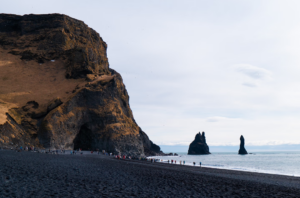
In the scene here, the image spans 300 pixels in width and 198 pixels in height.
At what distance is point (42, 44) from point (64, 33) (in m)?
10.0

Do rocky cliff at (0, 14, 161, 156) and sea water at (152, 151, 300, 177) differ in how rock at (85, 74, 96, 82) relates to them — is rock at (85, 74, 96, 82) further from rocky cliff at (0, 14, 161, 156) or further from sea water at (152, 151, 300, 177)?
sea water at (152, 151, 300, 177)

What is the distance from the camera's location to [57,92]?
6950 cm

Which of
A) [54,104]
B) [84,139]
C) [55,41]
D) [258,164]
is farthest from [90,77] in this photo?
[258,164]

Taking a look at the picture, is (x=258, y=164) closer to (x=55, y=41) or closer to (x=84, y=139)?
(x=84, y=139)

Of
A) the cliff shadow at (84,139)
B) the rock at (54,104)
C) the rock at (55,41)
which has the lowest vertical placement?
the cliff shadow at (84,139)

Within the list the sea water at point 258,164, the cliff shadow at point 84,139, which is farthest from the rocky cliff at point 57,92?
the sea water at point 258,164

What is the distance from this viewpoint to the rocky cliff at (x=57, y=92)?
57688 millimetres

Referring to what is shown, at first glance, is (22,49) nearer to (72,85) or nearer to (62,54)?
(62,54)

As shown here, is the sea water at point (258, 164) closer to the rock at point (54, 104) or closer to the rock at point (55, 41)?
the rock at point (54, 104)

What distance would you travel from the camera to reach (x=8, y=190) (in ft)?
37.4

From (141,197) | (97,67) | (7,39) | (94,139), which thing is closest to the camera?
(141,197)

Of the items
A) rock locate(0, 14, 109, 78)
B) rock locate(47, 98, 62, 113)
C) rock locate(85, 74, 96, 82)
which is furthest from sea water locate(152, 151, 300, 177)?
rock locate(0, 14, 109, 78)

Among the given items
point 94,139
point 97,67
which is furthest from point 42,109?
point 97,67

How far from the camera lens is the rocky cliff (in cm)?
5769
